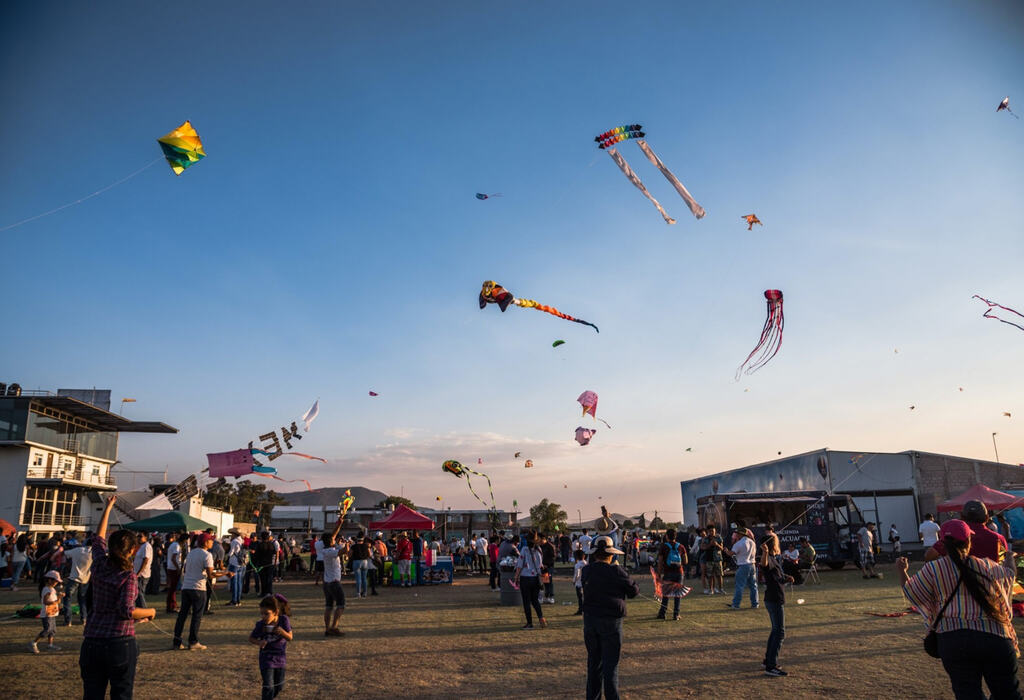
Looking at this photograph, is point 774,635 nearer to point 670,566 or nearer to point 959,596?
point 959,596

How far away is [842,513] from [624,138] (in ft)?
58.5

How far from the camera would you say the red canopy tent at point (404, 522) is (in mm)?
24812

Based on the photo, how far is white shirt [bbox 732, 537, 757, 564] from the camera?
13680 millimetres

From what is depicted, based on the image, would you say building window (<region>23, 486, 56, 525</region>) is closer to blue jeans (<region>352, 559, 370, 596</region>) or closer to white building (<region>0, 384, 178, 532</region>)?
white building (<region>0, 384, 178, 532</region>)

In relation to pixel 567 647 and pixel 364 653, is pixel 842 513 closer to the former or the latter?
pixel 567 647

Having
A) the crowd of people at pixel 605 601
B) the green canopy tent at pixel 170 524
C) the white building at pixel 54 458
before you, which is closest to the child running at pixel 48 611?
the crowd of people at pixel 605 601

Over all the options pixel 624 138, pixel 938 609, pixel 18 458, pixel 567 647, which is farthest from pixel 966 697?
pixel 18 458

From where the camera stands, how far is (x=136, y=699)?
24.7ft

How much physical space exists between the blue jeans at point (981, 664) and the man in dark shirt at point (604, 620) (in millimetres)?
2846

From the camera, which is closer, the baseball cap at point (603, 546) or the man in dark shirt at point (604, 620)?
the man in dark shirt at point (604, 620)

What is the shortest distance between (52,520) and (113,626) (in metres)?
38.5

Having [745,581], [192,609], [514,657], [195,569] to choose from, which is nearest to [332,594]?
[192,609]

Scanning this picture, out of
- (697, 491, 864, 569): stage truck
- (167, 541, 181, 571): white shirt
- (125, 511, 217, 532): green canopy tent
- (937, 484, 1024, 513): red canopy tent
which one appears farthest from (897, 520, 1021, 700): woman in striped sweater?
(937, 484, 1024, 513): red canopy tent

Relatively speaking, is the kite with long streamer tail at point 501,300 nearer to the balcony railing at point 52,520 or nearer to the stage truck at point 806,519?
the stage truck at point 806,519
